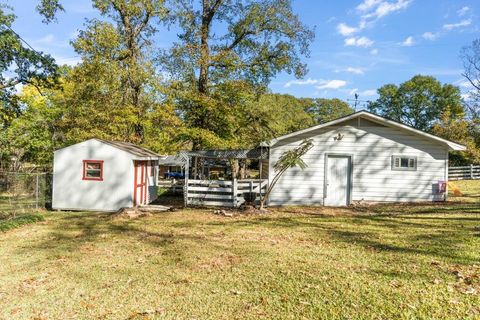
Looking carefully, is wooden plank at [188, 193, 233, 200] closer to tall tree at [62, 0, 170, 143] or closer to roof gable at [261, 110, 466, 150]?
roof gable at [261, 110, 466, 150]

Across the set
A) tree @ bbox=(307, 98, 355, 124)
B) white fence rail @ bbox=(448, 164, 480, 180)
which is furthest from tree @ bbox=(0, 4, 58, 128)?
tree @ bbox=(307, 98, 355, 124)

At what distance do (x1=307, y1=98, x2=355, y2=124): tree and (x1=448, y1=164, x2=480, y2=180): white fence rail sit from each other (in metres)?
28.5

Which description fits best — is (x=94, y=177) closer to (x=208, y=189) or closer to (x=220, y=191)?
(x=208, y=189)

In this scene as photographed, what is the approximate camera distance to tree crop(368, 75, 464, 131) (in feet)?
170

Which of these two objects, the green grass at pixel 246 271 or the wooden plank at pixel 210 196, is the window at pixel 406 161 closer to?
the green grass at pixel 246 271

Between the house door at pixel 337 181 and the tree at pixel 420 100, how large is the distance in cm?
4406

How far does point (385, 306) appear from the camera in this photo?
435cm

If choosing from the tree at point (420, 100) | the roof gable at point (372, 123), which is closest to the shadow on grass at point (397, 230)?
the roof gable at point (372, 123)

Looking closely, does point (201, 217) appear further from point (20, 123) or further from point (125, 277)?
point (20, 123)

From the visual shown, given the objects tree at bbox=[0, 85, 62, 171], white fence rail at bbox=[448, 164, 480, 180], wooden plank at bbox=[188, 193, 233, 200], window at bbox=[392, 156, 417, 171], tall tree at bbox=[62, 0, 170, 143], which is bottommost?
wooden plank at bbox=[188, 193, 233, 200]

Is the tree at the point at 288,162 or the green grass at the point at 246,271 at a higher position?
the tree at the point at 288,162

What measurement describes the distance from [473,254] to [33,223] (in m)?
12.3

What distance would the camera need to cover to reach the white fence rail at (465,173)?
96.6ft

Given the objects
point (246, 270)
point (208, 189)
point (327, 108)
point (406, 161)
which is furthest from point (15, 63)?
point (327, 108)
